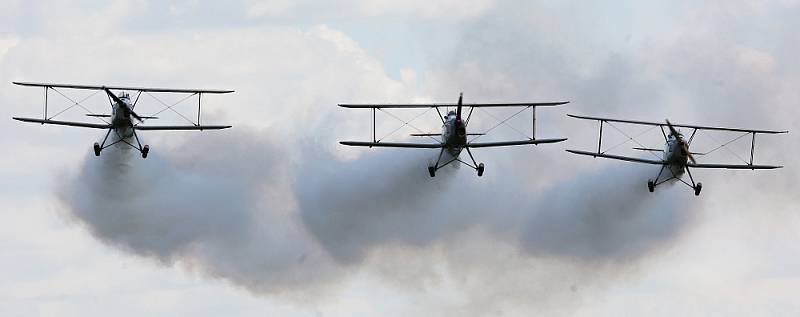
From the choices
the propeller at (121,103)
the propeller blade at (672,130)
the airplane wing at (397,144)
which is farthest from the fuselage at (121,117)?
the propeller blade at (672,130)

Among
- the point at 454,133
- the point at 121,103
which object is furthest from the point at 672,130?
the point at 121,103

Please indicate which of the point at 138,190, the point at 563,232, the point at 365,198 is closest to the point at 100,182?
the point at 138,190

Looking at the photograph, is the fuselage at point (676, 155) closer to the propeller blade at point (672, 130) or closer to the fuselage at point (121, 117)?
the propeller blade at point (672, 130)

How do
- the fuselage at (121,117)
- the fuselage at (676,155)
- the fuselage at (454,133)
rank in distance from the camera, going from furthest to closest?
the fuselage at (676,155) < the fuselage at (121,117) < the fuselage at (454,133)

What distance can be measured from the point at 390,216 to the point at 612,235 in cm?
1206

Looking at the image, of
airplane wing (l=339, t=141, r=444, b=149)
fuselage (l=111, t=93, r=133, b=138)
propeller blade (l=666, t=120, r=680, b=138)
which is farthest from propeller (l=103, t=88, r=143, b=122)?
propeller blade (l=666, t=120, r=680, b=138)

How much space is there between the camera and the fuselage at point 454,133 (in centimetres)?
12425

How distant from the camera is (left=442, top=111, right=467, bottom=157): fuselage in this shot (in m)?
124

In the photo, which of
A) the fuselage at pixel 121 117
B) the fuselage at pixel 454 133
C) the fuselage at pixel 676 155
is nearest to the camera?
the fuselage at pixel 454 133

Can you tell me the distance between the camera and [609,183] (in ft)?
468

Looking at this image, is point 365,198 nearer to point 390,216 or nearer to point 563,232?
point 390,216

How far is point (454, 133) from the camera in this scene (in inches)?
4904

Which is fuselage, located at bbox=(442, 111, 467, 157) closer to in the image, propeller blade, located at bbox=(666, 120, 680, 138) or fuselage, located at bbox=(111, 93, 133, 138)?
propeller blade, located at bbox=(666, 120, 680, 138)

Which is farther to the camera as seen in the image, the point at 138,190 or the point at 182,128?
the point at 138,190
